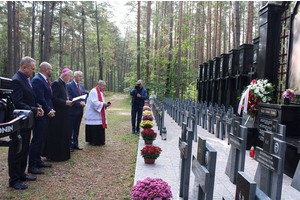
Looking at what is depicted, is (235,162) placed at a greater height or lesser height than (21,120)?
lesser

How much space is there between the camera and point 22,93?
13.1 ft

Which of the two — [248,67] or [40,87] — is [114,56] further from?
[40,87]

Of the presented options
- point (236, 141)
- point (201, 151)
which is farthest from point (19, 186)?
point (236, 141)

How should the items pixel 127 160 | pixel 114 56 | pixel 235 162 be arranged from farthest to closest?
pixel 114 56 < pixel 127 160 < pixel 235 162

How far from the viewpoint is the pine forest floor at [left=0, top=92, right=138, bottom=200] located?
3.80 metres

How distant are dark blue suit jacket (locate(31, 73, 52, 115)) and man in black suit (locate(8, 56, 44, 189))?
359 millimetres

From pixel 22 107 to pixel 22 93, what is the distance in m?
0.23

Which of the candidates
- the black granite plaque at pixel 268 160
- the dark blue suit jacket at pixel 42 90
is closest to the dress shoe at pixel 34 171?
the dark blue suit jacket at pixel 42 90

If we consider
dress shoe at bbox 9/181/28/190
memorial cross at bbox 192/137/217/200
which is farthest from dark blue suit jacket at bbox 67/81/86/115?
memorial cross at bbox 192/137/217/200

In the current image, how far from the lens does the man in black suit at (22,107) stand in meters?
3.82

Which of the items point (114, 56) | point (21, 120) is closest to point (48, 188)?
point (21, 120)

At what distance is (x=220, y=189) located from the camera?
3.99m

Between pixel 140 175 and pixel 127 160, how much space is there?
1.35 metres

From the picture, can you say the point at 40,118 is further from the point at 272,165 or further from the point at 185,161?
the point at 272,165
